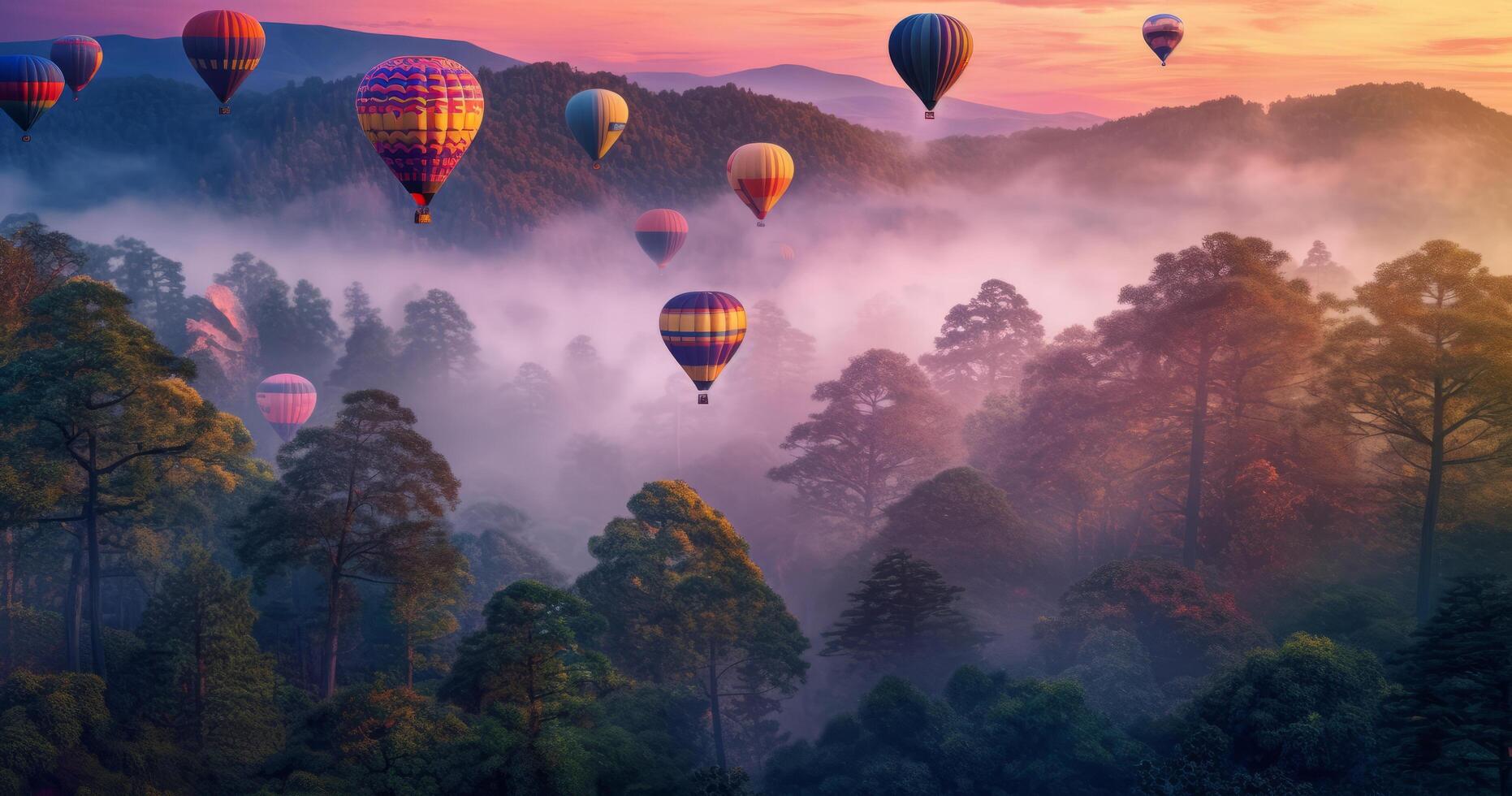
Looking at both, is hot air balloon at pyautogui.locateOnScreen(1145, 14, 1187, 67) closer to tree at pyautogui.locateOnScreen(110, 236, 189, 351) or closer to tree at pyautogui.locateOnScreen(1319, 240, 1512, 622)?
tree at pyautogui.locateOnScreen(1319, 240, 1512, 622)

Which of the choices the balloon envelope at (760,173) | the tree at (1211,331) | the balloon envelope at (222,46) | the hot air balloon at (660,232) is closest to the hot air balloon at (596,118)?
the hot air balloon at (660,232)

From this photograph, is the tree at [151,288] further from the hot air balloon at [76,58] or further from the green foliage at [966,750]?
the green foliage at [966,750]

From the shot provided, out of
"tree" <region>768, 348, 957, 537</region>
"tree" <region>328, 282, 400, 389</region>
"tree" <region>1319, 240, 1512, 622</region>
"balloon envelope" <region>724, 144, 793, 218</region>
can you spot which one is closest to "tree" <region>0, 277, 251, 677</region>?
"tree" <region>768, 348, 957, 537</region>

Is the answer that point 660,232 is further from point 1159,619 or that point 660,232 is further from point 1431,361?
point 1431,361

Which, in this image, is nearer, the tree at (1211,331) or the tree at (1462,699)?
the tree at (1462,699)

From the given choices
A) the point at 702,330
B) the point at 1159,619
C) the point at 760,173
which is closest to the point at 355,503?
the point at 702,330

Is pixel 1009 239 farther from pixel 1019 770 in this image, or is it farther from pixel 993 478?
pixel 1019 770

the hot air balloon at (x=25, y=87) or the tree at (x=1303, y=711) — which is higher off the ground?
the hot air balloon at (x=25, y=87)
